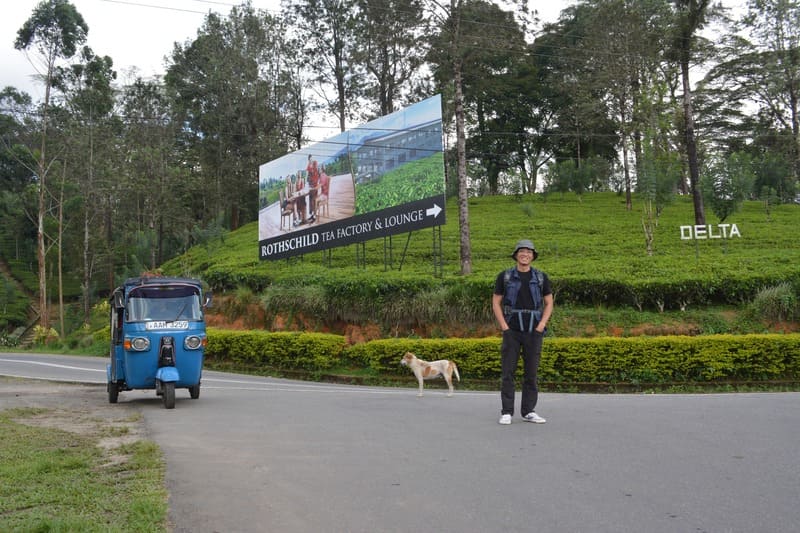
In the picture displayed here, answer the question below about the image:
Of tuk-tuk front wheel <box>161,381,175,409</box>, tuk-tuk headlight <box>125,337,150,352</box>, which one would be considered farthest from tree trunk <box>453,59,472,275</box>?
tuk-tuk front wheel <box>161,381,175,409</box>

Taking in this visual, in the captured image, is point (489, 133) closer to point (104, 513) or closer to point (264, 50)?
point (264, 50)

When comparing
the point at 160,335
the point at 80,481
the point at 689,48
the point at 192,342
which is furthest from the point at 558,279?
the point at 689,48

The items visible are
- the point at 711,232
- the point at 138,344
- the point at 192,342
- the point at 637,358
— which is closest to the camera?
the point at 138,344

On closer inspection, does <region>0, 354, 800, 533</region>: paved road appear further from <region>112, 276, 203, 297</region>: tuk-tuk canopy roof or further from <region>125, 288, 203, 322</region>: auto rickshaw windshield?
<region>112, 276, 203, 297</region>: tuk-tuk canopy roof

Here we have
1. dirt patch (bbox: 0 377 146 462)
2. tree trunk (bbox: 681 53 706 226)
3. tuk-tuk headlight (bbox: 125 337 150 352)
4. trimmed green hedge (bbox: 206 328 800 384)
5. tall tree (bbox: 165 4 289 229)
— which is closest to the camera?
dirt patch (bbox: 0 377 146 462)

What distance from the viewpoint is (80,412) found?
11.7 metres

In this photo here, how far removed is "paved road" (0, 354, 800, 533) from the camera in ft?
15.2

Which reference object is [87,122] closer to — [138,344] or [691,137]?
[691,137]

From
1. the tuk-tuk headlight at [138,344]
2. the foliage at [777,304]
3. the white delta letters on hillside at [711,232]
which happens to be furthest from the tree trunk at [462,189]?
the tuk-tuk headlight at [138,344]

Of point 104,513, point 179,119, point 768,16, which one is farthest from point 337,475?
point 179,119

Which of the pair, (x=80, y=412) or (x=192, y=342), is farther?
(x=192, y=342)

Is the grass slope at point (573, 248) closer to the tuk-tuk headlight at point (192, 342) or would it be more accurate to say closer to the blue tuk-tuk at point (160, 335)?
the blue tuk-tuk at point (160, 335)

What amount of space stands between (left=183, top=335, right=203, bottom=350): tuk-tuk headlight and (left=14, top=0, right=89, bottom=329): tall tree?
3490 cm

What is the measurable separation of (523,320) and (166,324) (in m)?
6.91
